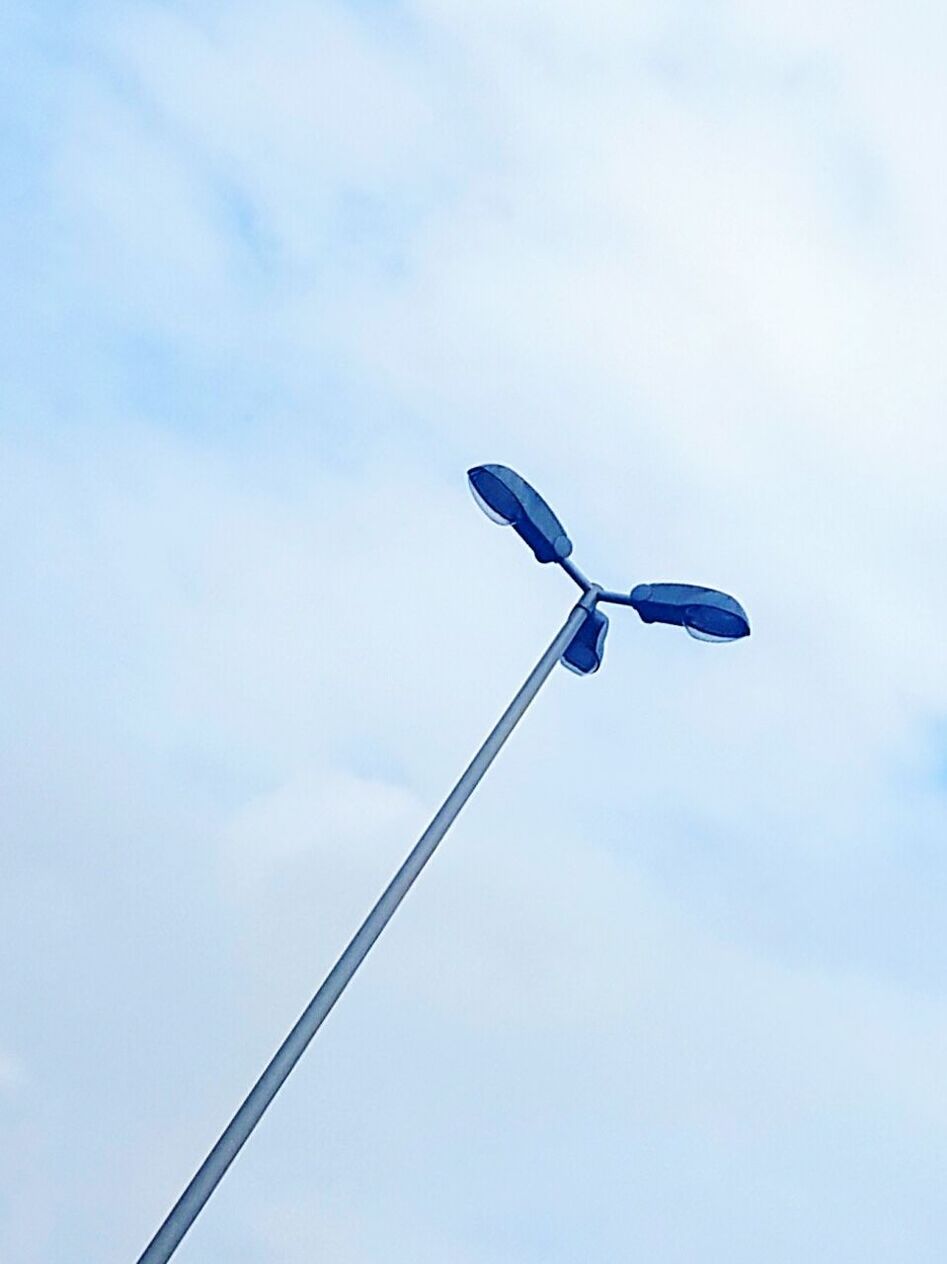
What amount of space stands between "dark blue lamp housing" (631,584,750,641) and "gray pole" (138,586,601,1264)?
376 millimetres

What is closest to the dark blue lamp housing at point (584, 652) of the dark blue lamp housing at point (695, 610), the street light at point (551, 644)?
the street light at point (551, 644)

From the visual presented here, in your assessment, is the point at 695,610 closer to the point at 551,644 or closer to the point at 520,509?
the point at 551,644

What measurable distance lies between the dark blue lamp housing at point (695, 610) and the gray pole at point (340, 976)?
376 mm

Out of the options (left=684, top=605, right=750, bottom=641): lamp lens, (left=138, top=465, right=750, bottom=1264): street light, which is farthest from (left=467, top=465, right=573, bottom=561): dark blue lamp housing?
(left=684, top=605, right=750, bottom=641): lamp lens

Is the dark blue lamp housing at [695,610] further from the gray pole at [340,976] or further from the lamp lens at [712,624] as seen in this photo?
the gray pole at [340,976]

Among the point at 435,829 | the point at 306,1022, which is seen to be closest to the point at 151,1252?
the point at 306,1022

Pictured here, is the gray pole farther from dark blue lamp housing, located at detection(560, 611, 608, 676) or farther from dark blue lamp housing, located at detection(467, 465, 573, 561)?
dark blue lamp housing, located at detection(467, 465, 573, 561)

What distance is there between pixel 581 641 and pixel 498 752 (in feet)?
3.96

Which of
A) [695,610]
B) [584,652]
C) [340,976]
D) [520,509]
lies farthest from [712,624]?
[340,976]

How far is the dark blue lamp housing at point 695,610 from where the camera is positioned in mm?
10859

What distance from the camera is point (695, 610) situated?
35.7 ft

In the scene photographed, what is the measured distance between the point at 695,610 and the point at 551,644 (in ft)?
3.18

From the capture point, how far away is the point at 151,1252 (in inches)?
306

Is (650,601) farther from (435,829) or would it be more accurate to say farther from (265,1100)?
(265,1100)
